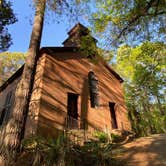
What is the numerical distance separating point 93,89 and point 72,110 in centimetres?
302

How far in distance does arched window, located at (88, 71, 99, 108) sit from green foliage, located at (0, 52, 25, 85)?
17341 millimetres

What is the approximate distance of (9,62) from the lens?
2961cm

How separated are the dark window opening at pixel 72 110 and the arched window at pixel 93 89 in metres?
1.59

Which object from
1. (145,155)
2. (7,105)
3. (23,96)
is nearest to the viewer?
(23,96)

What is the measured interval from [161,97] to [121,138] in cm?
1414

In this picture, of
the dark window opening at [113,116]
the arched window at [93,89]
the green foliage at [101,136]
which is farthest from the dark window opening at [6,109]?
the dark window opening at [113,116]

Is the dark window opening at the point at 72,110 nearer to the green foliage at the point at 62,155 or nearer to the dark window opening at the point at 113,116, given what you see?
the dark window opening at the point at 113,116

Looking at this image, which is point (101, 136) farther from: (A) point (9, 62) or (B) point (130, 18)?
(A) point (9, 62)

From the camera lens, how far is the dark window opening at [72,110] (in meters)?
11.5

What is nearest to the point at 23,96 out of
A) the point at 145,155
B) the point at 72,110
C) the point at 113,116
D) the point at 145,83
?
the point at 145,155

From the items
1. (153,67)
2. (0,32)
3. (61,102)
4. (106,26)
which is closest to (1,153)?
(61,102)

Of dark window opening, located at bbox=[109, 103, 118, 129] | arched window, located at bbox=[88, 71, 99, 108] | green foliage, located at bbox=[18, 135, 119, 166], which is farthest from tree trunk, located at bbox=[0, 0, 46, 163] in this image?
dark window opening, located at bbox=[109, 103, 118, 129]

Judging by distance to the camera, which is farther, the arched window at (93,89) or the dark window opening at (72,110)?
the arched window at (93,89)

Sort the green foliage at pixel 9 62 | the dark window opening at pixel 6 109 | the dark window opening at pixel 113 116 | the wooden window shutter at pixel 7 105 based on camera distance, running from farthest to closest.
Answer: the green foliage at pixel 9 62, the dark window opening at pixel 113 116, the dark window opening at pixel 6 109, the wooden window shutter at pixel 7 105
